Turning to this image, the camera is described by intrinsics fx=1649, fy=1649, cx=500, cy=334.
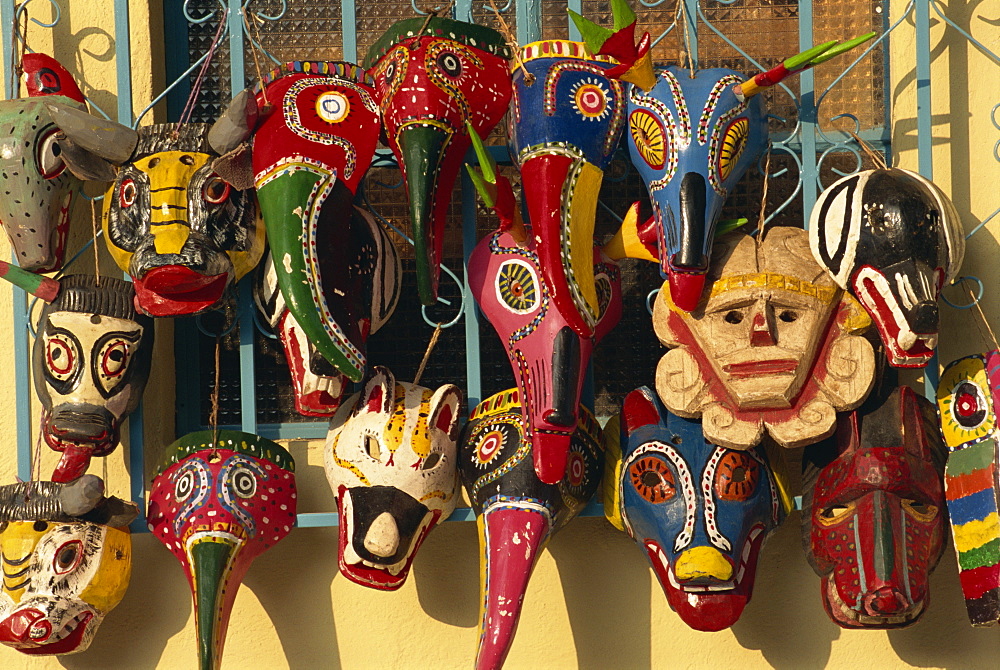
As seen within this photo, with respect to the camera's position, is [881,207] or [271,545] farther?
[271,545]

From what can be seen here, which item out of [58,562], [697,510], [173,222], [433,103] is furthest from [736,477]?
[58,562]

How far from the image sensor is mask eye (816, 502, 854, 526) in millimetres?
2578

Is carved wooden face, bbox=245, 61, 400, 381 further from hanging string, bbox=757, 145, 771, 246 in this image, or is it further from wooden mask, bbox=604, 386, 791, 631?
hanging string, bbox=757, 145, 771, 246

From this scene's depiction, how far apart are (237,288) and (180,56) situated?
52 cm

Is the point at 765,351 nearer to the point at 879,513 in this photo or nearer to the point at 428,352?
the point at 879,513

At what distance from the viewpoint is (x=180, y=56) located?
10.1 ft

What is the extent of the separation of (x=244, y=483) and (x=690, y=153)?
0.89 meters

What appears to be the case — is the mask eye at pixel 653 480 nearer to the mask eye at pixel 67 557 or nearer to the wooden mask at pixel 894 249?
the wooden mask at pixel 894 249

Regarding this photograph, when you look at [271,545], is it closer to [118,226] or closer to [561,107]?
[118,226]

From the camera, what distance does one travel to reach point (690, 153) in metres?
2.61

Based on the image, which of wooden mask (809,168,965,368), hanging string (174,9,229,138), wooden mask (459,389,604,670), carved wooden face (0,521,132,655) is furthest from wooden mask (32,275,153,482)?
wooden mask (809,168,965,368)

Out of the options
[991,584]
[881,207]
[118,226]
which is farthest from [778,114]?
[118,226]

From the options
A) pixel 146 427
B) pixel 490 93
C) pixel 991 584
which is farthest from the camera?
pixel 146 427

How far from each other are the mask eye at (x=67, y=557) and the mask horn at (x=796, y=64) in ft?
4.24
